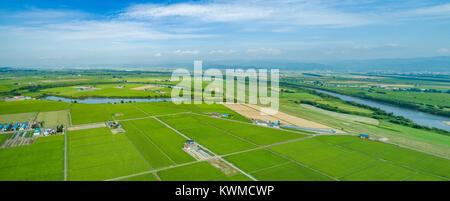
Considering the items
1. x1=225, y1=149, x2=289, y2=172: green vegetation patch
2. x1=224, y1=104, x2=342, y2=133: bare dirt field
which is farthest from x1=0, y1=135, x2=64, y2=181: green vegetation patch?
x1=224, y1=104, x2=342, y2=133: bare dirt field

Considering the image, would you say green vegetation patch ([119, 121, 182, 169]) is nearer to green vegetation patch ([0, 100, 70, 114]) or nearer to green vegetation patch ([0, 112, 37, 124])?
green vegetation patch ([0, 112, 37, 124])

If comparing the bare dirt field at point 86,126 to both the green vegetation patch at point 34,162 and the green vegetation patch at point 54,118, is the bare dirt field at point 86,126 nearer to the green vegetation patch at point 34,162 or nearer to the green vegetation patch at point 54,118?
the green vegetation patch at point 54,118

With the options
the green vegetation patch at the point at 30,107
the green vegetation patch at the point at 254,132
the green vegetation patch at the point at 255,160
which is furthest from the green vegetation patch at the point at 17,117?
the green vegetation patch at the point at 255,160

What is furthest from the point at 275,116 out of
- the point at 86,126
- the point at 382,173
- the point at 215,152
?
the point at 86,126

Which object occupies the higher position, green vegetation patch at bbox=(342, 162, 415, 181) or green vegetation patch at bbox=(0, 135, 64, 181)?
green vegetation patch at bbox=(0, 135, 64, 181)

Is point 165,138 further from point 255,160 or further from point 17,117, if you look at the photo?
point 17,117

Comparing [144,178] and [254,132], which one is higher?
[254,132]

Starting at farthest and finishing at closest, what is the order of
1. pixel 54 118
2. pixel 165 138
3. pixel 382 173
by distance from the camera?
pixel 54 118 < pixel 165 138 < pixel 382 173

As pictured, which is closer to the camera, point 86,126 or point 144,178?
point 144,178

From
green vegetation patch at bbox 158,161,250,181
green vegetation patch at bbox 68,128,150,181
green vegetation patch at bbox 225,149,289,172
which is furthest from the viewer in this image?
green vegetation patch at bbox 225,149,289,172

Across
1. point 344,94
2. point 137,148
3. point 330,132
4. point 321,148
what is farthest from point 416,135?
point 344,94
